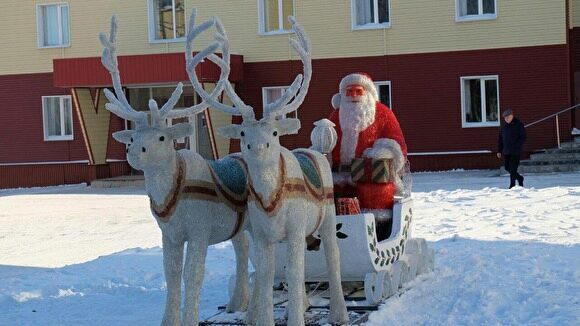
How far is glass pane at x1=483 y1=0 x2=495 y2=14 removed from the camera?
25859mm

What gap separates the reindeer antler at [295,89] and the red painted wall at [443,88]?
18578 mm

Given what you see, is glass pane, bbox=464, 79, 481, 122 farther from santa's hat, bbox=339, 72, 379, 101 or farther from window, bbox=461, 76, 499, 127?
santa's hat, bbox=339, 72, 379, 101

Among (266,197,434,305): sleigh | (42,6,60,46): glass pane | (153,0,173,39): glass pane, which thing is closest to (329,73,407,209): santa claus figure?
(266,197,434,305): sleigh

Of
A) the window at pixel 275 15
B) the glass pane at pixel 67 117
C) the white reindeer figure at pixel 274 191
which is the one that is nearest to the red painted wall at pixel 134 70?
the window at pixel 275 15

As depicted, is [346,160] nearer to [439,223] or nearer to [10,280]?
[10,280]

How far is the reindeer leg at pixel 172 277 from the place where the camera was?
7406 millimetres

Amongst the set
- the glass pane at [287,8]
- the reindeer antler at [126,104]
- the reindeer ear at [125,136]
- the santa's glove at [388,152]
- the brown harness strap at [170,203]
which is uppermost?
the glass pane at [287,8]

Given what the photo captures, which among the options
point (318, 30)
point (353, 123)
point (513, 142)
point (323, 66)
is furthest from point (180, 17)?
point (353, 123)

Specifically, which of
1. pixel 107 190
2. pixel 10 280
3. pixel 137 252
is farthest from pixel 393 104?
pixel 10 280

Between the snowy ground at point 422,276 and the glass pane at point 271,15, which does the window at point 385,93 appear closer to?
the glass pane at point 271,15

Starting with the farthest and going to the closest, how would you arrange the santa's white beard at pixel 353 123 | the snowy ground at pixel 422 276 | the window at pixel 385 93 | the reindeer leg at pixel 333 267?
the window at pixel 385 93 < the santa's white beard at pixel 353 123 < the snowy ground at pixel 422 276 < the reindeer leg at pixel 333 267

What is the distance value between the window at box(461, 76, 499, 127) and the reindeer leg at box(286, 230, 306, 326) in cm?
1920

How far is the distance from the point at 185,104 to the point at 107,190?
3.53 m

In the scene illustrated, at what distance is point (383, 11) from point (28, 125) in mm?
10897
